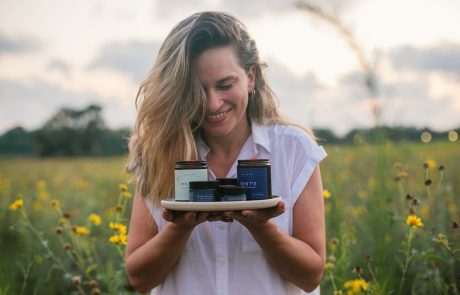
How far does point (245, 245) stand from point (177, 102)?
2.09ft

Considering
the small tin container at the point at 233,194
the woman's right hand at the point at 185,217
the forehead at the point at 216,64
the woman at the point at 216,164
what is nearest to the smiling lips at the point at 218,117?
the woman at the point at 216,164

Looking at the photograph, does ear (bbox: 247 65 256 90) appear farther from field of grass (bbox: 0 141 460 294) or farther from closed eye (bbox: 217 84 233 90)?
field of grass (bbox: 0 141 460 294)

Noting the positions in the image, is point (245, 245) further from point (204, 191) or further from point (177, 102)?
point (177, 102)

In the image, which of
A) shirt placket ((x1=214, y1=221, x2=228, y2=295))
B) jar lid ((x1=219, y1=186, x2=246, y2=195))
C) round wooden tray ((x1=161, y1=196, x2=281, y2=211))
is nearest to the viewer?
round wooden tray ((x1=161, y1=196, x2=281, y2=211))

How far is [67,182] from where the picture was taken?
23.9 feet

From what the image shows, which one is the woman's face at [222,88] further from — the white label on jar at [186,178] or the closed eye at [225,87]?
the white label on jar at [186,178]

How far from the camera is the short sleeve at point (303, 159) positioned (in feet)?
6.70

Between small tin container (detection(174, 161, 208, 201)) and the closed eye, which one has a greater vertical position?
the closed eye

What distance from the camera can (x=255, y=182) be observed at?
177 centimetres

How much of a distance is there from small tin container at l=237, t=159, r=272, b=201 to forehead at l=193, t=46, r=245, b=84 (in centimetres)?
42

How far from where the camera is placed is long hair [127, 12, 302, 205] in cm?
207

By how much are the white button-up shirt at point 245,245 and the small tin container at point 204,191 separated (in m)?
0.28

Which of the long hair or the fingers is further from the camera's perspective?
the long hair

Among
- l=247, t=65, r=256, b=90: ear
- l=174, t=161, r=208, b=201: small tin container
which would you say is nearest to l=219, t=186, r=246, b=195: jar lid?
l=174, t=161, r=208, b=201: small tin container
